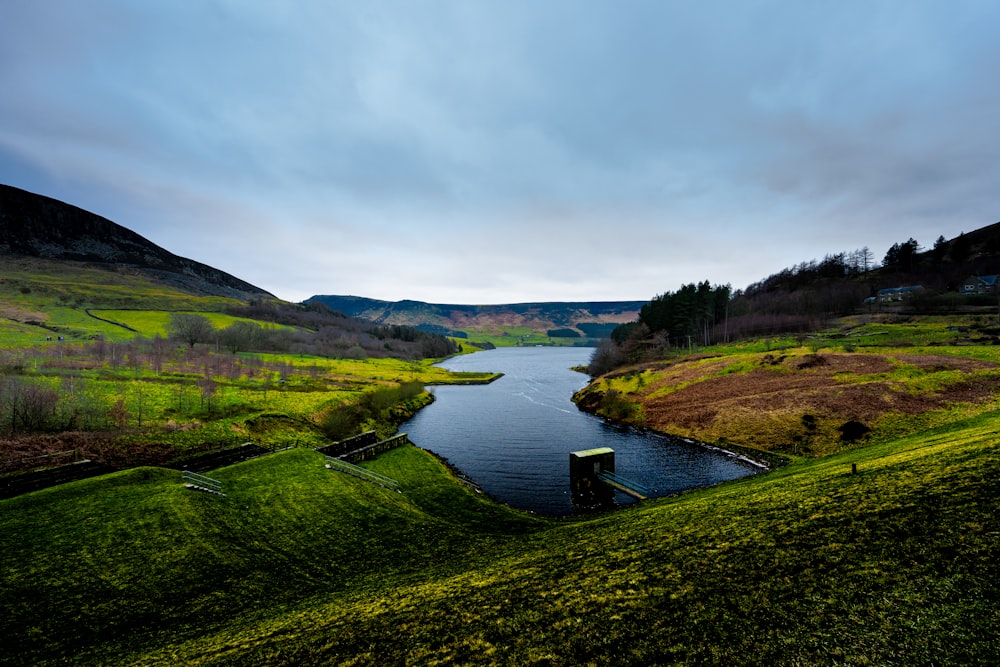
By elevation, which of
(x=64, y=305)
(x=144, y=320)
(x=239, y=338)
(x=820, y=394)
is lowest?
(x=820, y=394)

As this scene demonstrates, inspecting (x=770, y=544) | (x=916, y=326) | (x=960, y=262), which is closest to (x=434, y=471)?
(x=770, y=544)

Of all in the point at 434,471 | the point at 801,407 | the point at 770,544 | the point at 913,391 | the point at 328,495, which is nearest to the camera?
the point at 770,544

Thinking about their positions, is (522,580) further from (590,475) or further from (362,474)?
(590,475)

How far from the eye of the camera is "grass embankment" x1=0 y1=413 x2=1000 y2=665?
7.83 m

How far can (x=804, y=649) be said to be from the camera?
7.16 meters

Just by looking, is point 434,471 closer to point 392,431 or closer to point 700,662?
point 392,431

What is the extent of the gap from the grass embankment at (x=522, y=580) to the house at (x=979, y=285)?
6818 inches

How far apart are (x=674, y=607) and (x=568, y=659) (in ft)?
9.62

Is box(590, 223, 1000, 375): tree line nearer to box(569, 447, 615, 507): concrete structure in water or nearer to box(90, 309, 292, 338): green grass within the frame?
box(569, 447, 615, 507): concrete structure in water

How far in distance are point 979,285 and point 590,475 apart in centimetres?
17739

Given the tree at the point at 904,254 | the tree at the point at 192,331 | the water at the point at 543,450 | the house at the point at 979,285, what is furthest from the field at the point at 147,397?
the tree at the point at 904,254

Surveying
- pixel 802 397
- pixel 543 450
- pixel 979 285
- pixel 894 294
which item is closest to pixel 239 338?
pixel 543 450

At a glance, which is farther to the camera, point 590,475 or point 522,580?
point 590,475

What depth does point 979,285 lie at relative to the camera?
417 feet
